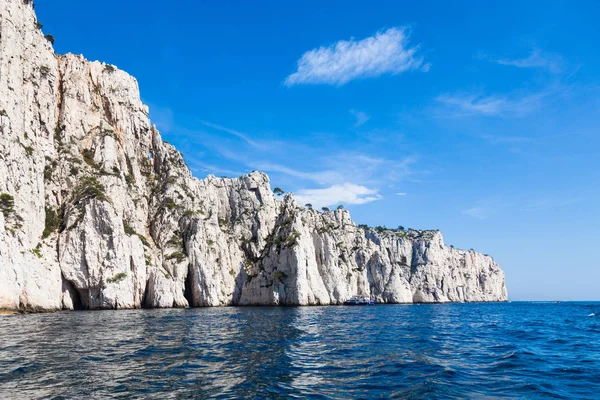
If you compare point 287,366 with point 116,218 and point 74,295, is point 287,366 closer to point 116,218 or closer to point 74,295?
point 74,295

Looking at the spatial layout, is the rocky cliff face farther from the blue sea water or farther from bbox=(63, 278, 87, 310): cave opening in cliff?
the blue sea water

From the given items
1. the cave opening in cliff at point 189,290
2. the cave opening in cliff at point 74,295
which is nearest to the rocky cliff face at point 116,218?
the cave opening in cliff at point 74,295

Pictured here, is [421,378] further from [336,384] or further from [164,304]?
[164,304]

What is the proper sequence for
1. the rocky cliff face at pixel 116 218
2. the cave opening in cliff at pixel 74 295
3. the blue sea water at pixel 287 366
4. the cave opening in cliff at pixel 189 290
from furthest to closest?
the cave opening in cliff at pixel 189 290 → the cave opening in cliff at pixel 74 295 → the rocky cliff face at pixel 116 218 → the blue sea water at pixel 287 366

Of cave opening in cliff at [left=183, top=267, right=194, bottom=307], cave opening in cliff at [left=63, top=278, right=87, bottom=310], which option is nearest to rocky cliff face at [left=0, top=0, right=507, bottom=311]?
cave opening in cliff at [left=63, top=278, right=87, bottom=310]

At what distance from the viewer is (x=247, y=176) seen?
146 m

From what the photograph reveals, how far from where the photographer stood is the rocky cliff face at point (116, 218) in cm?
6306

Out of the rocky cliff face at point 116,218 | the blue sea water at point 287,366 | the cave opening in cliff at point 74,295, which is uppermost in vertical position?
the rocky cliff face at point 116,218

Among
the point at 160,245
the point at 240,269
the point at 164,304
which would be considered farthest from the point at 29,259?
the point at 240,269

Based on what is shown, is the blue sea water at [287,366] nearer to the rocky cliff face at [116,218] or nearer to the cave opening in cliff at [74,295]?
the rocky cliff face at [116,218]

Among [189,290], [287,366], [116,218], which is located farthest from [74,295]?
[287,366]

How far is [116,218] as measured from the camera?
75.6 meters

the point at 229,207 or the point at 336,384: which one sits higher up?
the point at 229,207

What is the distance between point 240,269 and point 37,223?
54.4 metres
